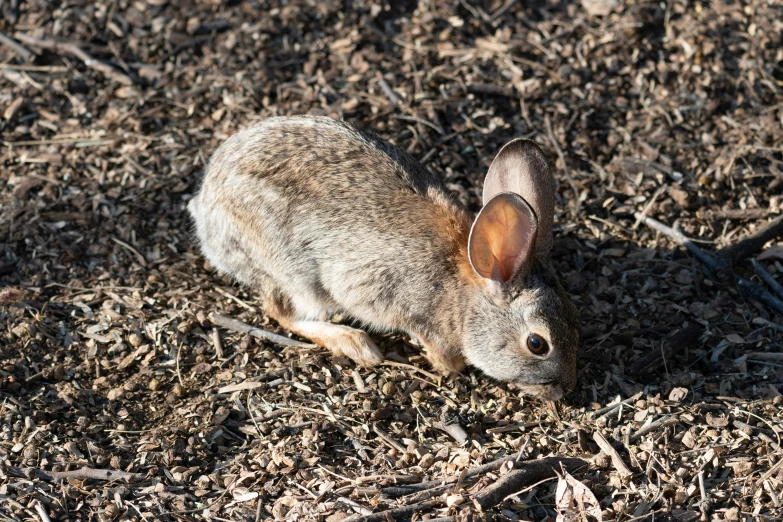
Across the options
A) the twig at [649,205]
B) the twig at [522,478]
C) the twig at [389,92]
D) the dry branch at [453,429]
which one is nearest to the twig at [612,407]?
the twig at [522,478]

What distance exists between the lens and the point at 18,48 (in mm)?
8695

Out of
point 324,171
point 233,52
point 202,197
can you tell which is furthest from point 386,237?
point 233,52

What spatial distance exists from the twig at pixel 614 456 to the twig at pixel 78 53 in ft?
17.3

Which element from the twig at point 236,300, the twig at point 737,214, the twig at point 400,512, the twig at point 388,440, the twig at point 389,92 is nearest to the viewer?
the twig at point 400,512

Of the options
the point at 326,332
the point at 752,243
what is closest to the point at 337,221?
the point at 326,332

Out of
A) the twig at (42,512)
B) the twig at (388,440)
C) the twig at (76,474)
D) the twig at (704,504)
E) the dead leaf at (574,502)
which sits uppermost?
the twig at (704,504)

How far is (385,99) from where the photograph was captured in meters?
8.12

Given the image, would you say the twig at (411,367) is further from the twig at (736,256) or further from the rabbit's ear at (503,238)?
the twig at (736,256)

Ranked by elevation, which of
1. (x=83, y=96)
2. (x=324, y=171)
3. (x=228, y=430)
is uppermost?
(x=324, y=171)

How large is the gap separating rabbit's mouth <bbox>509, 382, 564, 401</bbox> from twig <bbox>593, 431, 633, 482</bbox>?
0.35 metres

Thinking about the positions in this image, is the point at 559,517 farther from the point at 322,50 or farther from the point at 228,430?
the point at 322,50

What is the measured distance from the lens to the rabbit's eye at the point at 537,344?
5.87 metres

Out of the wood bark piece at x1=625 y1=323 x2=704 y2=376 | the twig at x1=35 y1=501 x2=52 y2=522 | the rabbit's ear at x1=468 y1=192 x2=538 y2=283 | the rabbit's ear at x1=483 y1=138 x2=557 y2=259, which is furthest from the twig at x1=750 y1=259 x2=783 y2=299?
the twig at x1=35 y1=501 x2=52 y2=522

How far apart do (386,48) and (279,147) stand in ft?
8.27
